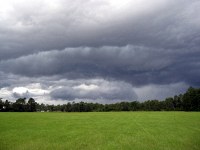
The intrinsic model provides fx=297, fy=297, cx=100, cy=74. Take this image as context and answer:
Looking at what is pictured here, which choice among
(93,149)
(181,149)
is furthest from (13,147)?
(181,149)

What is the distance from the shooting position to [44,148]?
70.6 feet

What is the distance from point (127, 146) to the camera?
22750mm

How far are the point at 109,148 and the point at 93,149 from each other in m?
1.27

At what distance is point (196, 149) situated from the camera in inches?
816

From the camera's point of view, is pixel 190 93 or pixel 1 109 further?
pixel 1 109

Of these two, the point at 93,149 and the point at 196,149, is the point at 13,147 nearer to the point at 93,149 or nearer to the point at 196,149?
the point at 93,149

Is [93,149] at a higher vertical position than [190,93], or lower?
lower

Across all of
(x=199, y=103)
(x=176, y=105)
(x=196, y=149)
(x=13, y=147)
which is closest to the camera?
(x=196, y=149)

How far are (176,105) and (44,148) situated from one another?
185m

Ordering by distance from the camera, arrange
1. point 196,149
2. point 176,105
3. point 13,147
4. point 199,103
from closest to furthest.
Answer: point 196,149
point 13,147
point 199,103
point 176,105

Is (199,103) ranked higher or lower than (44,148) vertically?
higher

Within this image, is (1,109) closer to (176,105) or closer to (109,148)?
(176,105)

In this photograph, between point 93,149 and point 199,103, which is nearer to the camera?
point 93,149

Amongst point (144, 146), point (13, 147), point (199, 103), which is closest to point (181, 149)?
point (144, 146)
